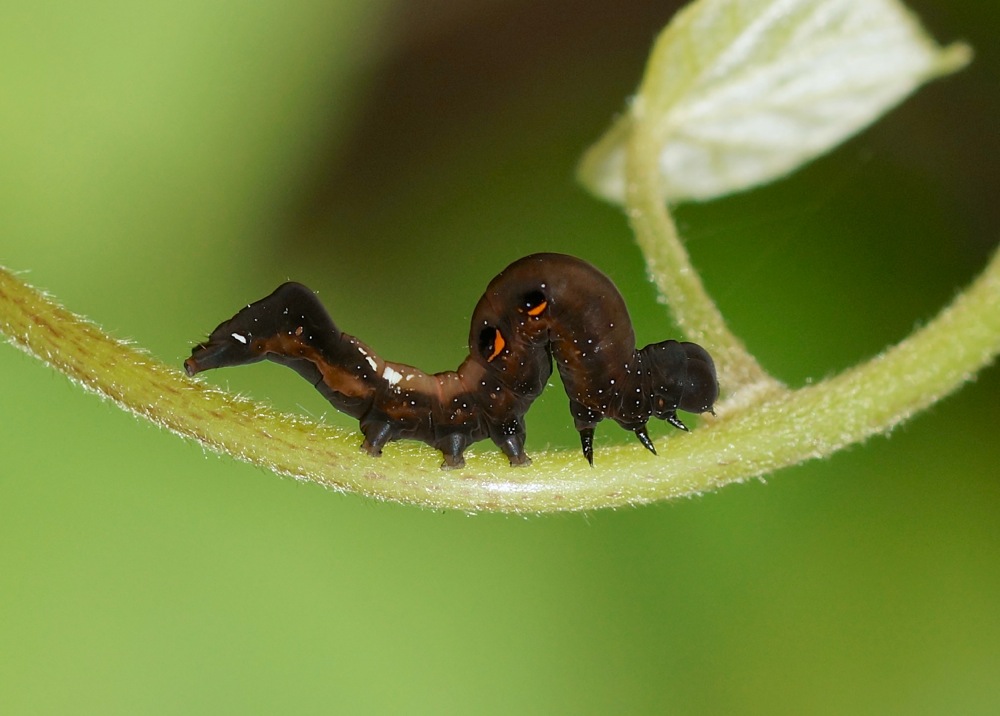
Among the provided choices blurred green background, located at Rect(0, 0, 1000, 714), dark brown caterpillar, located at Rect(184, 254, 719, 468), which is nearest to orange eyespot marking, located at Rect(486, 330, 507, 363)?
dark brown caterpillar, located at Rect(184, 254, 719, 468)

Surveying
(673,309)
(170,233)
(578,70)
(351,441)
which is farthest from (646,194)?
(578,70)

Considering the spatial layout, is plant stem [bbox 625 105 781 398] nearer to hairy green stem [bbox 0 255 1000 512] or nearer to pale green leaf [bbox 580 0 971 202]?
hairy green stem [bbox 0 255 1000 512]

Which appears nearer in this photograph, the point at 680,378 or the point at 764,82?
the point at 680,378

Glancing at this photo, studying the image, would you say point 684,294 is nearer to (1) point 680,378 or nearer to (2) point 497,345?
(1) point 680,378

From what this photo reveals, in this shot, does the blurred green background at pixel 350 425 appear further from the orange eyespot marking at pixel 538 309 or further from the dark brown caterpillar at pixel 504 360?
the orange eyespot marking at pixel 538 309

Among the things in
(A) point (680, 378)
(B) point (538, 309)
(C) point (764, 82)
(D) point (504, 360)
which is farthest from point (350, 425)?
(C) point (764, 82)

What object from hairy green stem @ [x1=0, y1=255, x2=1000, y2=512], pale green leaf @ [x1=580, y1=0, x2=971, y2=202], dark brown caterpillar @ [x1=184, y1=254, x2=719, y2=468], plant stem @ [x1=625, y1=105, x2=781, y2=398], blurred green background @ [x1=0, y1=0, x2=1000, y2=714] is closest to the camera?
hairy green stem @ [x1=0, y1=255, x2=1000, y2=512]

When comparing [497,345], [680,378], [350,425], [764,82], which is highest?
[764,82]
